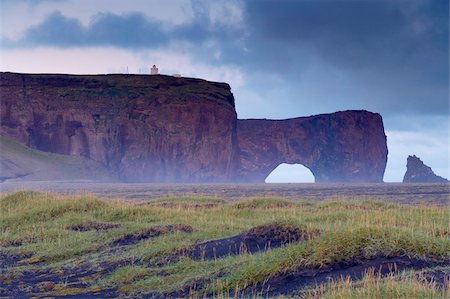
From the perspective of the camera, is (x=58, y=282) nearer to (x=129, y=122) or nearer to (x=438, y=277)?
(x=438, y=277)

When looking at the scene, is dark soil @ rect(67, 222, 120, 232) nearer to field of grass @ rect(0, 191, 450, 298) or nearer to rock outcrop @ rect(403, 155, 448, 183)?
field of grass @ rect(0, 191, 450, 298)

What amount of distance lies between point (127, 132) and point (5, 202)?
76.2 m

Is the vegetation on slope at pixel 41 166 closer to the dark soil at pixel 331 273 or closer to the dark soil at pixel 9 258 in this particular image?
the dark soil at pixel 9 258

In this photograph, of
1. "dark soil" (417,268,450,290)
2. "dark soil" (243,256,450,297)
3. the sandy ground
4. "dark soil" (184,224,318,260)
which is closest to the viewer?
"dark soil" (417,268,450,290)

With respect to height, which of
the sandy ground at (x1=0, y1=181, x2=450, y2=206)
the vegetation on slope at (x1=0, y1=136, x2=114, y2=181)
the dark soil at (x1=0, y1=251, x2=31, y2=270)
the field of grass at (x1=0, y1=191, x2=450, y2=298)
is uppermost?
the vegetation on slope at (x1=0, y1=136, x2=114, y2=181)

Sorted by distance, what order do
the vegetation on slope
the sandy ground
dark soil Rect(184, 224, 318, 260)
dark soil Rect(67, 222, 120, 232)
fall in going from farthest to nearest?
the vegetation on slope → the sandy ground → dark soil Rect(67, 222, 120, 232) → dark soil Rect(184, 224, 318, 260)

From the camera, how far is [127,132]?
101 m

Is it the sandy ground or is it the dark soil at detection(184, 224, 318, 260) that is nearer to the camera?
the dark soil at detection(184, 224, 318, 260)

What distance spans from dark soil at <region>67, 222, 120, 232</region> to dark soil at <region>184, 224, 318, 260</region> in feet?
19.0

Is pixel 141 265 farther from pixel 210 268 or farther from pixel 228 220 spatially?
pixel 228 220

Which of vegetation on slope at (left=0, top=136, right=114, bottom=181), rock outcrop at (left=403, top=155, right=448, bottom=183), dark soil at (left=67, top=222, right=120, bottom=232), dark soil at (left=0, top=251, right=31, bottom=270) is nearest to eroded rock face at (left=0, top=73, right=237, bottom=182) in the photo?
vegetation on slope at (left=0, top=136, right=114, bottom=181)

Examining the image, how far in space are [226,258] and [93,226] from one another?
8.22 meters

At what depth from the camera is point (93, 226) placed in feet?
64.7

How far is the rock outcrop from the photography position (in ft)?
366
